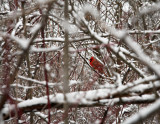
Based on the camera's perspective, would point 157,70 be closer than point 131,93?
Yes

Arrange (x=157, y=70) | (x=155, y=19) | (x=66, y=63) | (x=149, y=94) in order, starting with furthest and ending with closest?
1. (x=155, y=19)
2. (x=149, y=94)
3. (x=157, y=70)
4. (x=66, y=63)

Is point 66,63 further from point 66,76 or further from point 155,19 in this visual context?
point 155,19

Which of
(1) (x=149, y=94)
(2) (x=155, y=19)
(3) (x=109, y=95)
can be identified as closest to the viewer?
(3) (x=109, y=95)

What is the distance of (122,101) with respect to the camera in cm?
214

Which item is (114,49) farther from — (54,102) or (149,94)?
(54,102)

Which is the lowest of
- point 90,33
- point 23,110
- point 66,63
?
point 23,110

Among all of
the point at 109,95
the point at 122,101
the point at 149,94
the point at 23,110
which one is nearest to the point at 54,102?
the point at 23,110

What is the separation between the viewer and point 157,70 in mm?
1141

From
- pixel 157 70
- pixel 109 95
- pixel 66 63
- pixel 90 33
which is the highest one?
pixel 90 33

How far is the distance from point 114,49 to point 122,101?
2.20ft

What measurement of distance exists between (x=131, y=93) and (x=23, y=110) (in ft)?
4.63

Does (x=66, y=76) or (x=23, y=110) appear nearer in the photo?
(x=66, y=76)

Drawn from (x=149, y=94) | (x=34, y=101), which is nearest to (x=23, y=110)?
(x=34, y=101)

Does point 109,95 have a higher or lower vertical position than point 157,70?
lower
